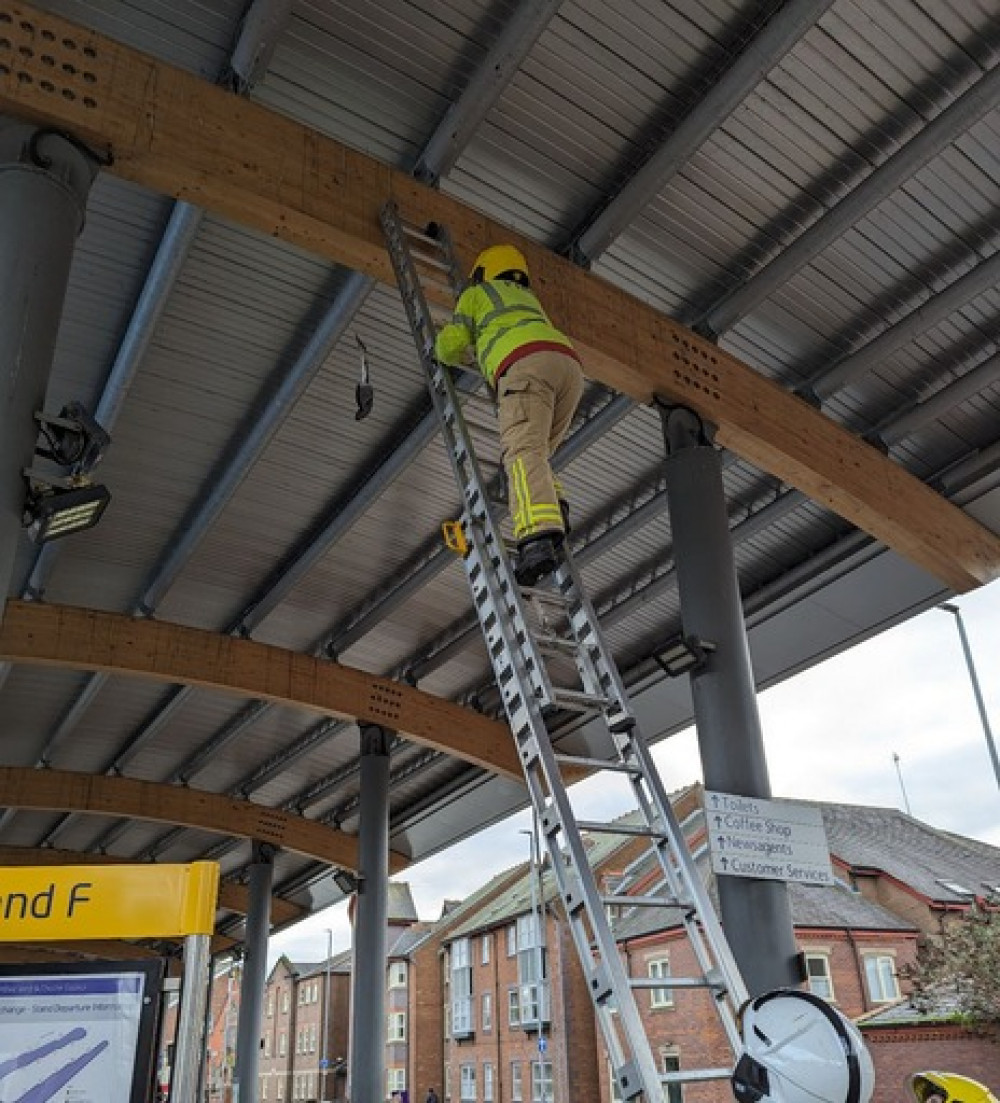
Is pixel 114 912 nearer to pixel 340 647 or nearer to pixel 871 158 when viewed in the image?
pixel 871 158

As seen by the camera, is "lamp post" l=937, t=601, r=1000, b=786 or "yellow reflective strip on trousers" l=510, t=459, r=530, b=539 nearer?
"yellow reflective strip on trousers" l=510, t=459, r=530, b=539

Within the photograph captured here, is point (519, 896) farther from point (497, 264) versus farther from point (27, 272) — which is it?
point (27, 272)

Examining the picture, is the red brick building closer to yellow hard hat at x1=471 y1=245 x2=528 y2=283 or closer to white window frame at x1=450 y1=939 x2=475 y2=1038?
white window frame at x1=450 y1=939 x2=475 y2=1038

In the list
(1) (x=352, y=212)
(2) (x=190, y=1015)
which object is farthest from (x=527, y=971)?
(2) (x=190, y=1015)

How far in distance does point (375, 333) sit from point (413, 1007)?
40340 mm

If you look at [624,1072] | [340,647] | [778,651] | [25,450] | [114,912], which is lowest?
[624,1072]

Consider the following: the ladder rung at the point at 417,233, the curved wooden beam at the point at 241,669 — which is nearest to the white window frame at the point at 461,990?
the curved wooden beam at the point at 241,669

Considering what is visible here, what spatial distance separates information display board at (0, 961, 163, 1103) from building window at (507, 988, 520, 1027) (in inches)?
1342

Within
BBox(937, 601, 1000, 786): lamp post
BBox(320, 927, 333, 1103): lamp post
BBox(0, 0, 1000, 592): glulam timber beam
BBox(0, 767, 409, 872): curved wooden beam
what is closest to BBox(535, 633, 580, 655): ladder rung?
BBox(0, 0, 1000, 592): glulam timber beam

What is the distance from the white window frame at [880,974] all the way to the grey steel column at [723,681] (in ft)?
70.2

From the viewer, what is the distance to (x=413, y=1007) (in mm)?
42562

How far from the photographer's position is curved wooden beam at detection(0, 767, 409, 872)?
57.6 ft

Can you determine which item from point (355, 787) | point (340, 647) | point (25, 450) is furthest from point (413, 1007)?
point (25, 450)

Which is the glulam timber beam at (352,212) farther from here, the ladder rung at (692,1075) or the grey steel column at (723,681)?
the ladder rung at (692,1075)
